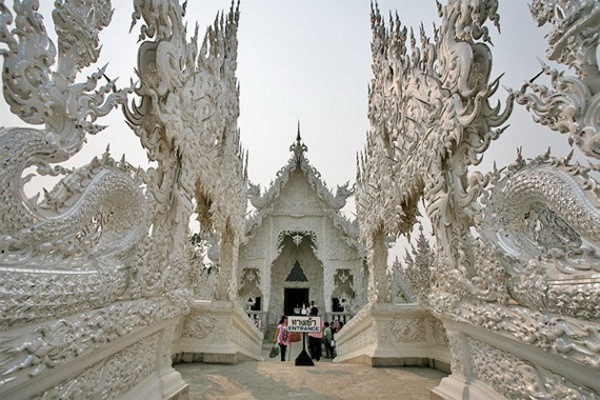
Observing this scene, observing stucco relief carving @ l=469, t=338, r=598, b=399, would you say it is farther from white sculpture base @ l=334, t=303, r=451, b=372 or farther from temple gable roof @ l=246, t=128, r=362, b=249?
temple gable roof @ l=246, t=128, r=362, b=249

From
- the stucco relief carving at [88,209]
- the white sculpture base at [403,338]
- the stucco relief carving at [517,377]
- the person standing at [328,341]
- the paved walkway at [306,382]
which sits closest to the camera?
the stucco relief carving at [88,209]

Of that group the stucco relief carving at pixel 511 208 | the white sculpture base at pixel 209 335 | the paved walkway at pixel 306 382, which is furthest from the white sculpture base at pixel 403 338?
the stucco relief carving at pixel 511 208

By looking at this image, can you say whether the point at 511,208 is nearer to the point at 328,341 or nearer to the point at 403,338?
the point at 403,338

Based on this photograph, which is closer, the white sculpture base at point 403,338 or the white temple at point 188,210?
the white temple at point 188,210

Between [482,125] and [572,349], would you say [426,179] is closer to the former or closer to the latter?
[482,125]

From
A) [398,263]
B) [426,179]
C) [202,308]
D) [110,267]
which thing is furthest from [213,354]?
[398,263]

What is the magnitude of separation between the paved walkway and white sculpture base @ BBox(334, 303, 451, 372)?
0.24 meters

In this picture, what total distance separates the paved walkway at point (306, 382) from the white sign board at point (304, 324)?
53cm

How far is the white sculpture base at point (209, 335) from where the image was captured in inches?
196

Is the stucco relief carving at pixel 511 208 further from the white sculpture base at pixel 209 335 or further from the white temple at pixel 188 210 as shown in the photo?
the white sculpture base at pixel 209 335

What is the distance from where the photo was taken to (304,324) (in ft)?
15.3

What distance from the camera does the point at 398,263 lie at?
10156mm

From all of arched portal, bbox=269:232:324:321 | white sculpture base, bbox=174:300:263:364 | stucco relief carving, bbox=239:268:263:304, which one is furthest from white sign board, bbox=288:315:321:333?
arched portal, bbox=269:232:324:321

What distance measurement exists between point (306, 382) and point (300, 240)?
27.0 ft
